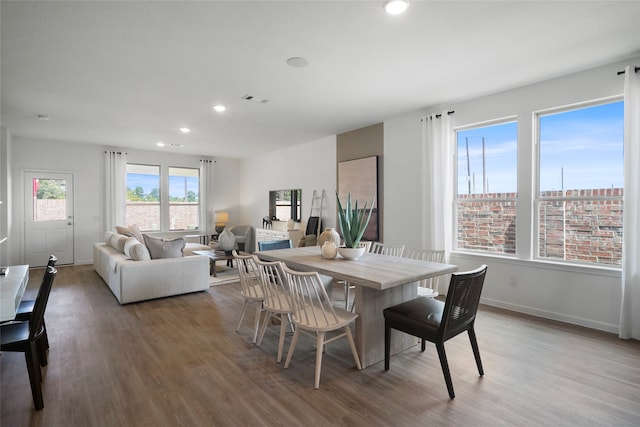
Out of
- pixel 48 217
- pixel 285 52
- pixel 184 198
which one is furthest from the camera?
pixel 184 198

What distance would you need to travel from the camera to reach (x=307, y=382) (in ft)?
7.52

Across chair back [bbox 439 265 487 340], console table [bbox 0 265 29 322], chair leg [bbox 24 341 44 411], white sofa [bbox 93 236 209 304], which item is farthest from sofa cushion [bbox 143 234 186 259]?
chair back [bbox 439 265 487 340]

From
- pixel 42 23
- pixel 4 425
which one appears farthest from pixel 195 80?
pixel 4 425

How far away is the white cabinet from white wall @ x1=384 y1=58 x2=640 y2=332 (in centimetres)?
252

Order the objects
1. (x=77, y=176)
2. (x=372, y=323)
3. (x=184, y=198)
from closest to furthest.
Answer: (x=372, y=323)
(x=77, y=176)
(x=184, y=198)

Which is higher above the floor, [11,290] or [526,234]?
[526,234]

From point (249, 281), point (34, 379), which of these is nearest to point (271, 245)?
point (249, 281)

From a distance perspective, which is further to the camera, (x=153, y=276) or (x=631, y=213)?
(x=153, y=276)

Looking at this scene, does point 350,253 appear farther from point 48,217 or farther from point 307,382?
point 48,217

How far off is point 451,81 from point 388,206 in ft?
6.90

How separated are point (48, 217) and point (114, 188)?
134 cm

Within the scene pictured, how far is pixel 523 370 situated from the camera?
2.45 m

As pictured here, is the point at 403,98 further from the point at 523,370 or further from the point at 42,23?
the point at 42,23

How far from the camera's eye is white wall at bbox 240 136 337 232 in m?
6.30
